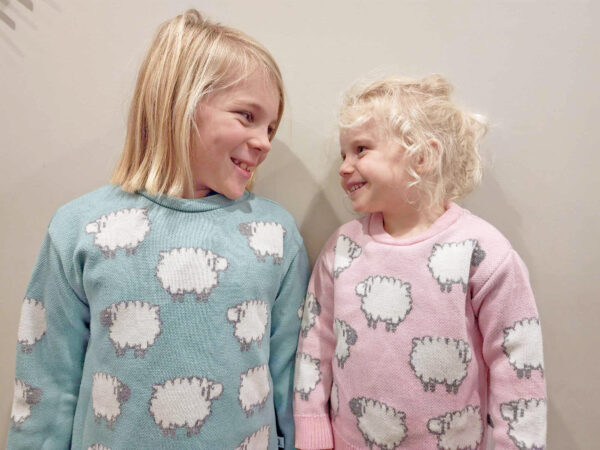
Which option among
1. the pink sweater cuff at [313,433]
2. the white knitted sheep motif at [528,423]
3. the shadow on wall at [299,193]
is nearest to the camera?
the white knitted sheep motif at [528,423]

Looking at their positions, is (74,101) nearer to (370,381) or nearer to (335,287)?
(335,287)

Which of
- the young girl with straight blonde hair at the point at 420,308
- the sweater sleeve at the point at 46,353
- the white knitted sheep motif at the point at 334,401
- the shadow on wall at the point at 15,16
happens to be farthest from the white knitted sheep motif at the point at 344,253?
the shadow on wall at the point at 15,16

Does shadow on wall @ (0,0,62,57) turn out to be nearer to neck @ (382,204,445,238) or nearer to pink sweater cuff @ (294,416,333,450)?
neck @ (382,204,445,238)

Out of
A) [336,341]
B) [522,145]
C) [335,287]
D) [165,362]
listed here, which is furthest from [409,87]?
[165,362]

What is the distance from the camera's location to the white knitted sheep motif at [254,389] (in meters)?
0.75

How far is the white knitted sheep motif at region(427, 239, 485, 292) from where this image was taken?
72 centimetres

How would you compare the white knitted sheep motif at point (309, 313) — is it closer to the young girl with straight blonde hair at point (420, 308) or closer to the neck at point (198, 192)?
the young girl with straight blonde hair at point (420, 308)

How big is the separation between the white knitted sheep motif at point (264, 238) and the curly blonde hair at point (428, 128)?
0.24 meters

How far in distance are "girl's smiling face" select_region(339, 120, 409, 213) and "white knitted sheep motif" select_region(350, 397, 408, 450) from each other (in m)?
0.35

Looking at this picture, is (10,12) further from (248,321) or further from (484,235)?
(484,235)

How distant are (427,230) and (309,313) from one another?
11.0 inches

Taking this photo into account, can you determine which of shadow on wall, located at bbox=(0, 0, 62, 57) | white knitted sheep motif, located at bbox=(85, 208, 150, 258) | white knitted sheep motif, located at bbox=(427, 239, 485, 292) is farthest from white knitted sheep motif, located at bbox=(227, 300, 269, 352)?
shadow on wall, located at bbox=(0, 0, 62, 57)

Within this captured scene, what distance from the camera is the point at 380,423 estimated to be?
0.74 m

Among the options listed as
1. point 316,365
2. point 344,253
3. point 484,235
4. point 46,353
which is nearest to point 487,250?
point 484,235
